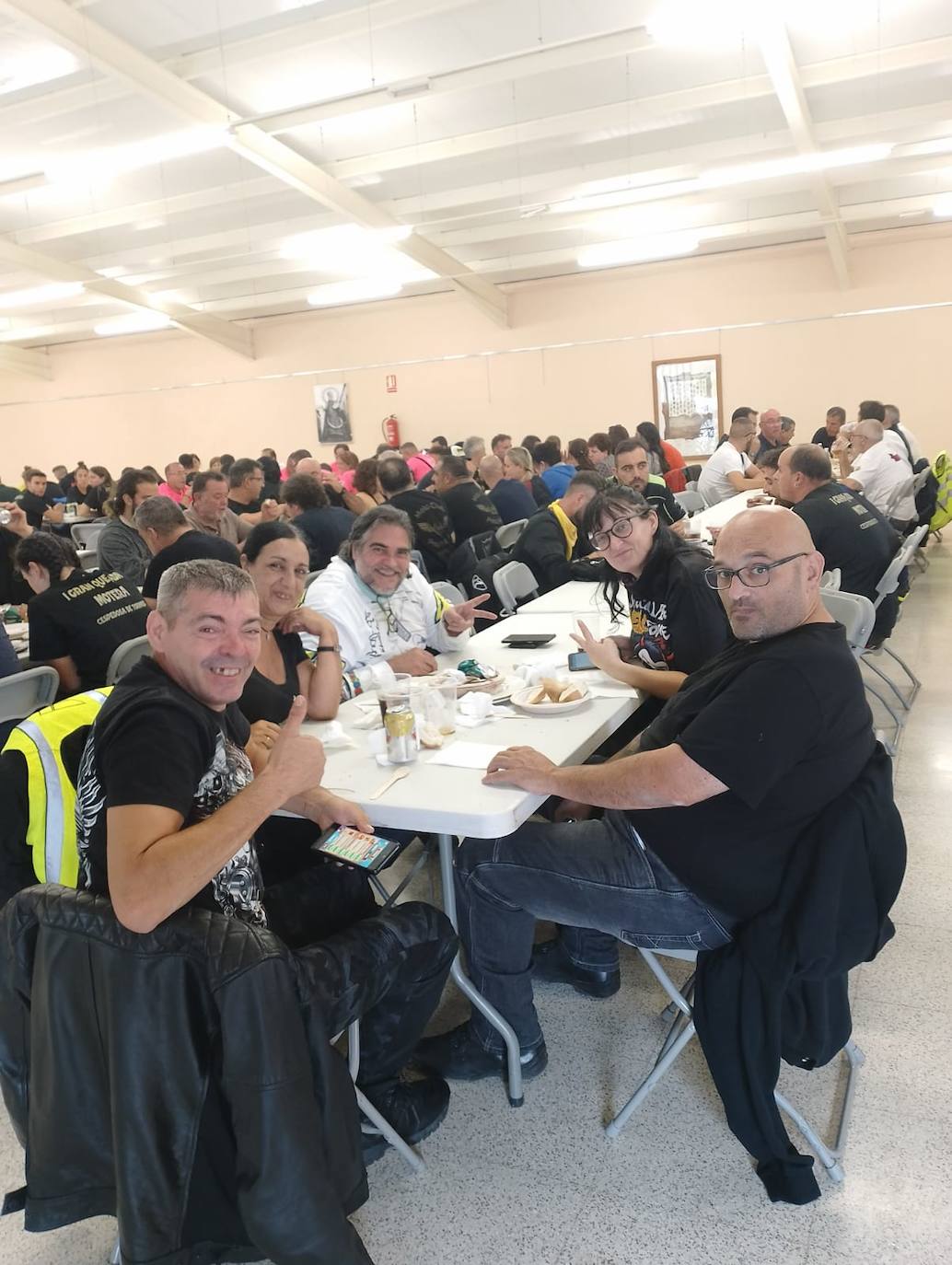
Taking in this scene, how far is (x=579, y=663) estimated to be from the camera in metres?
2.64

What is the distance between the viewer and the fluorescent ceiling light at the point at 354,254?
9.91 m

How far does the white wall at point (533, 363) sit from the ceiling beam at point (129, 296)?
1.49 ft

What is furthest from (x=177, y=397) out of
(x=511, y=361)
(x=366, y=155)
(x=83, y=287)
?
(x=366, y=155)

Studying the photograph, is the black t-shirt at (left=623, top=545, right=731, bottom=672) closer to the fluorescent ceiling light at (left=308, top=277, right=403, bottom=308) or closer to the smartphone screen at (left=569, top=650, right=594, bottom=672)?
the smartphone screen at (left=569, top=650, right=594, bottom=672)

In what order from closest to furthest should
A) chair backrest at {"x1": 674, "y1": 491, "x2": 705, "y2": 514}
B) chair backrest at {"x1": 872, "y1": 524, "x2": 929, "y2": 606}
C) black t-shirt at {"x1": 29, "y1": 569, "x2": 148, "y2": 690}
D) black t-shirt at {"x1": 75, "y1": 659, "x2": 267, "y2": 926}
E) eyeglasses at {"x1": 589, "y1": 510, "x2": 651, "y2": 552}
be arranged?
black t-shirt at {"x1": 75, "y1": 659, "x2": 267, "y2": 926}, eyeglasses at {"x1": 589, "y1": 510, "x2": 651, "y2": 552}, black t-shirt at {"x1": 29, "y1": 569, "x2": 148, "y2": 690}, chair backrest at {"x1": 872, "y1": 524, "x2": 929, "y2": 606}, chair backrest at {"x1": 674, "y1": 491, "x2": 705, "y2": 514}

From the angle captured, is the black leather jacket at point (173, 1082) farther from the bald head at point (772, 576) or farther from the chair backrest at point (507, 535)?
the chair backrest at point (507, 535)

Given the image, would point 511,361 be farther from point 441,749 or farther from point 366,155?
point 441,749

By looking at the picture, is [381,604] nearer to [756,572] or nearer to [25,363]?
[756,572]

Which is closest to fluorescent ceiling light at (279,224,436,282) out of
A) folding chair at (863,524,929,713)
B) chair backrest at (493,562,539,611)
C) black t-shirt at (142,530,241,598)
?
chair backrest at (493,562,539,611)

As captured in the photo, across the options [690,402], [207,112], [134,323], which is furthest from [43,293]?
[690,402]

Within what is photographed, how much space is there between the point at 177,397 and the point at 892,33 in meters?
12.1

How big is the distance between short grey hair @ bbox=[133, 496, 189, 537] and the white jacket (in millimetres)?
1663

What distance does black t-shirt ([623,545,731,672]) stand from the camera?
8.02 feet

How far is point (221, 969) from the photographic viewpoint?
4.04 feet
